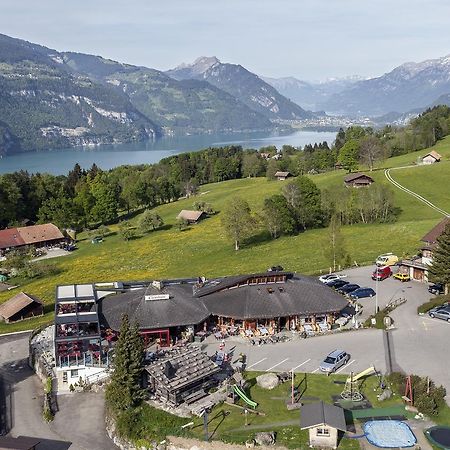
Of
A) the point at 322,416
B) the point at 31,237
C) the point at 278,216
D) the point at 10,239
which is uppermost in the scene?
the point at 278,216

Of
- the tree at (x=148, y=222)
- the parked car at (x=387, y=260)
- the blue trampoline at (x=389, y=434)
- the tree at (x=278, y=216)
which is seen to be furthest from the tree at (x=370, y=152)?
the blue trampoline at (x=389, y=434)

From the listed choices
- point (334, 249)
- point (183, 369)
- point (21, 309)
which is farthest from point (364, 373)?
point (21, 309)

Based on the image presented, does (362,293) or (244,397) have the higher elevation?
(244,397)

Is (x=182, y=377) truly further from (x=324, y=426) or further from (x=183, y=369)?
(x=324, y=426)

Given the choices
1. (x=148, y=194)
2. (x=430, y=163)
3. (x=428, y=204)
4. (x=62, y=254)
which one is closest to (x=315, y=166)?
(x=430, y=163)

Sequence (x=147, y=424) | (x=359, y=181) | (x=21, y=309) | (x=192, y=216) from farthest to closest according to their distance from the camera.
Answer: (x=359, y=181), (x=192, y=216), (x=21, y=309), (x=147, y=424)

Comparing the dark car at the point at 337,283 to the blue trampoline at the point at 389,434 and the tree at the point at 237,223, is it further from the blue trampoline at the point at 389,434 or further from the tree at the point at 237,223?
the tree at the point at 237,223
